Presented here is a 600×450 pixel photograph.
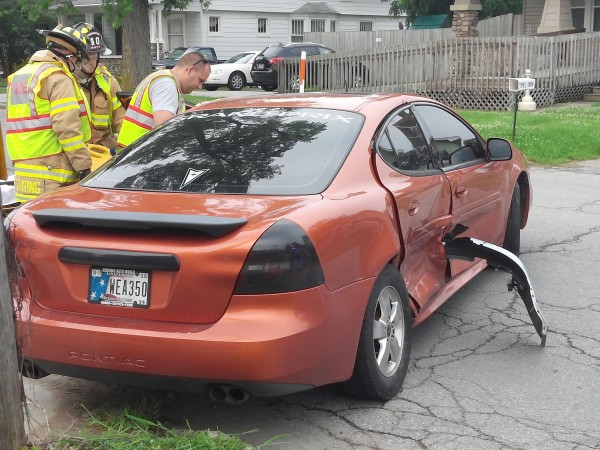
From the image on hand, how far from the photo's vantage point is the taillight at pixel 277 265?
147 inches

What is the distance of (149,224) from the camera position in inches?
152

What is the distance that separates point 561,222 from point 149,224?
6.14 m

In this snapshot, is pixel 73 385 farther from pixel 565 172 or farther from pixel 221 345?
pixel 565 172

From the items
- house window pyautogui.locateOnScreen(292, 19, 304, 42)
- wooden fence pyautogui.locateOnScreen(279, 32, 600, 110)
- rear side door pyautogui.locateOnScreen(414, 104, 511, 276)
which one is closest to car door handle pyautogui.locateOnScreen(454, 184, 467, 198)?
rear side door pyautogui.locateOnScreen(414, 104, 511, 276)

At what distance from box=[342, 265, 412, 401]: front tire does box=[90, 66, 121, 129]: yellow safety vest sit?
10.9 feet

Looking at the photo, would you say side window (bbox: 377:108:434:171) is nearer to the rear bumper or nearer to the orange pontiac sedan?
the orange pontiac sedan

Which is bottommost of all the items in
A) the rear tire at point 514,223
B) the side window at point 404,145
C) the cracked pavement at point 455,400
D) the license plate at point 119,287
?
the cracked pavement at point 455,400

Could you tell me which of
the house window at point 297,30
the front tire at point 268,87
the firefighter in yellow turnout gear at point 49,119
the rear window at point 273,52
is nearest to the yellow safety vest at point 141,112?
the firefighter in yellow turnout gear at point 49,119

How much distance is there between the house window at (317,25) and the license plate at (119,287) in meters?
43.3

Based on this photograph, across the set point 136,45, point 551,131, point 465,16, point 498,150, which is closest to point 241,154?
point 498,150

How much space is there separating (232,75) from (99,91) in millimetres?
26432

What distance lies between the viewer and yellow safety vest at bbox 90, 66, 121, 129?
271 inches

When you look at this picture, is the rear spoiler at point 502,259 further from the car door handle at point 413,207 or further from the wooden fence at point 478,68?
the wooden fence at point 478,68

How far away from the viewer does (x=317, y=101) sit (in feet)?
17.2
